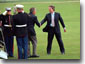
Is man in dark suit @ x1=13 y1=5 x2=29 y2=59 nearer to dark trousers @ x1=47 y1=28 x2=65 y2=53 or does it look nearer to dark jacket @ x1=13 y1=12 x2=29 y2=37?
dark jacket @ x1=13 y1=12 x2=29 y2=37

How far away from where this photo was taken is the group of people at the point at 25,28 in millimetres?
9031

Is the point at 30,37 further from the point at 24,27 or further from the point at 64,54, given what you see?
the point at 64,54

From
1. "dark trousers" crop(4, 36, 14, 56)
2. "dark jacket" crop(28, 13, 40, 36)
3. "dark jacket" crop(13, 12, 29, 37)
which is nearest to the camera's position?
"dark jacket" crop(13, 12, 29, 37)

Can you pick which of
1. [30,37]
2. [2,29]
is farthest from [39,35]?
[2,29]

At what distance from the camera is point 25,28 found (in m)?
9.09

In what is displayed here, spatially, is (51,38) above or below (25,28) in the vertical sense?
below

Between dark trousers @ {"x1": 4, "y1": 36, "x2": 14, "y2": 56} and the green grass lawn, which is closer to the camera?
the green grass lawn

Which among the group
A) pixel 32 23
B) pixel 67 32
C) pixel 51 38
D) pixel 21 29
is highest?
pixel 32 23

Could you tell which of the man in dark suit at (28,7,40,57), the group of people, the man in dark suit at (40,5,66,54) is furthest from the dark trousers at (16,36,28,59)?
the man in dark suit at (40,5,66,54)

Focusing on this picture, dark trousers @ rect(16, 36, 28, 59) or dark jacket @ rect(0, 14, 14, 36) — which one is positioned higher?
dark jacket @ rect(0, 14, 14, 36)

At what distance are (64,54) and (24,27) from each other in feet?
3.66

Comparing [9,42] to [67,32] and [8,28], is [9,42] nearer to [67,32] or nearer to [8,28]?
[8,28]

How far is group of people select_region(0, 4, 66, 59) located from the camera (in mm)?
9031

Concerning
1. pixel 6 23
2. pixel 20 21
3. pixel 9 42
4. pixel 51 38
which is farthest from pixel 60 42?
pixel 6 23
